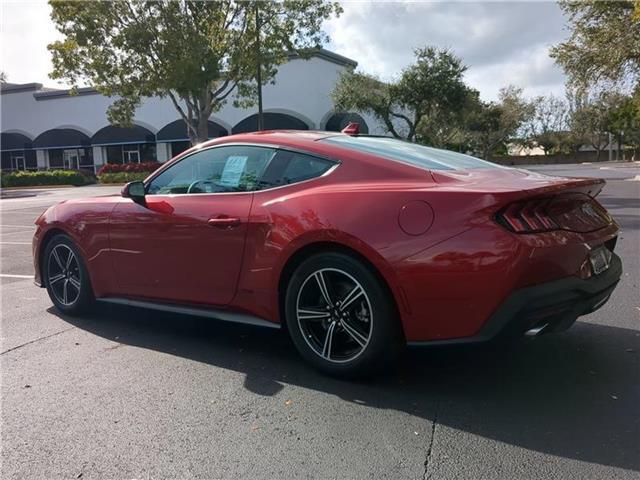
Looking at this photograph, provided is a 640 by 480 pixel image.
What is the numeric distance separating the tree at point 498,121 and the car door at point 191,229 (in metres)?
50.6

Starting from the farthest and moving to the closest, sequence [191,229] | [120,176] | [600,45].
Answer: [120,176], [600,45], [191,229]

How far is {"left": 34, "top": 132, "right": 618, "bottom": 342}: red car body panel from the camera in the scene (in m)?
3.09

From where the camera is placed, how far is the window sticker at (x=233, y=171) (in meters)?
4.16

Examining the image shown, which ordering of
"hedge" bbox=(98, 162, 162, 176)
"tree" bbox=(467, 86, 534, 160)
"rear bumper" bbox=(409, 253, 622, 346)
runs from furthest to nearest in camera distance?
"tree" bbox=(467, 86, 534, 160), "hedge" bbox=(98, 162, 162, 176), "rear bumper" bbox=(409, 253, 622, 346)

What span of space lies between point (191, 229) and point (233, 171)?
526mm

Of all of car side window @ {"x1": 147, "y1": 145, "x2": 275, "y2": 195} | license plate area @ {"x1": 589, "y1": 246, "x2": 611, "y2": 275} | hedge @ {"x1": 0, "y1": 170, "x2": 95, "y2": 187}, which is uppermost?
car side window @ {"x1": 147, "y1": 145, "x2": 275, "y2": 195}

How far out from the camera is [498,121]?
56094 mm

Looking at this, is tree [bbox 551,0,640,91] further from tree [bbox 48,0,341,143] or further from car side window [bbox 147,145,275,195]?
car side window [bbox 147,145,275,195]

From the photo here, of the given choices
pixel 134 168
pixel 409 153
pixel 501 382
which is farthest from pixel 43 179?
pixel 501 382

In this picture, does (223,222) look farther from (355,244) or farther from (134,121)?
(134,121)

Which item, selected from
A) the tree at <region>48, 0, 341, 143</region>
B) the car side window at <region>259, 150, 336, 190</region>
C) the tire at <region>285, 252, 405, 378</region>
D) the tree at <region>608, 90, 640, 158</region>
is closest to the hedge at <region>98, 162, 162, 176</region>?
the tree at <region>48, 0, 341, 143</region>

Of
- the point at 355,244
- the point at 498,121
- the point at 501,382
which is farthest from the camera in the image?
the point at 498,121

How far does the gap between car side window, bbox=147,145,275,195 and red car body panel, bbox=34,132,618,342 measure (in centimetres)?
9

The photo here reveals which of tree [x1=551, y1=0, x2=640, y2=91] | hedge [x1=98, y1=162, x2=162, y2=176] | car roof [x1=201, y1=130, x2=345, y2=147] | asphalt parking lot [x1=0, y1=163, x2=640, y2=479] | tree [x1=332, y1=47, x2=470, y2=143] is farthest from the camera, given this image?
hedge [x1=98, y1=162, x2=162, y2=176]
